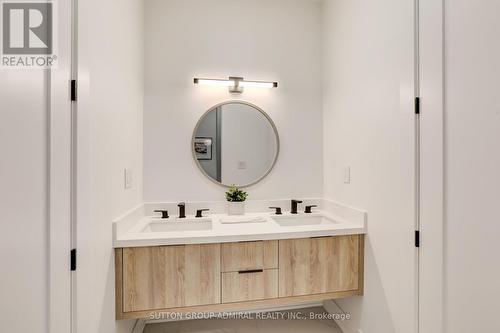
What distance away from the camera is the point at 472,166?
3.39 ft

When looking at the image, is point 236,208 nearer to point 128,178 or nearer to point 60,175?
point 128,178

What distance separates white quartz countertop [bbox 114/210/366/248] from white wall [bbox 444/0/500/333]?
2.26 feet

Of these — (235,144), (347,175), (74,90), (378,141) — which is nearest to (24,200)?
(74,90)

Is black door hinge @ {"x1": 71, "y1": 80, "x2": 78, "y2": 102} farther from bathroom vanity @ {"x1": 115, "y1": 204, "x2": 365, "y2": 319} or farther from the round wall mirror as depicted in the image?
the round wall mirror

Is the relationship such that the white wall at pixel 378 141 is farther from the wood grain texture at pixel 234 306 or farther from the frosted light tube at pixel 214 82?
the frosted light tube at pixel 214 82

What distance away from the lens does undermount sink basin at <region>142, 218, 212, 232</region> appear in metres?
1.97

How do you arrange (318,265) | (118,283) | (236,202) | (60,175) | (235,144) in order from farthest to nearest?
1. (235,144)
2. (236,202)
3. (318,265)
4. (118,283)
5. (60,175)

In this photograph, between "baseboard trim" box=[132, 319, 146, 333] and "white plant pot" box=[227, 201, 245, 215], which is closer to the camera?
"baseboard trim" box=[132, 319, 146, 333]

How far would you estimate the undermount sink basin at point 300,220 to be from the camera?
214 cm

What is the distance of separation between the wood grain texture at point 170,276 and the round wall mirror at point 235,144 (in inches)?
31.6

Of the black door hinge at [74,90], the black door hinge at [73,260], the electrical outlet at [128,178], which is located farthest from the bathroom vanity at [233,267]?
the black door hinge at [74,90]

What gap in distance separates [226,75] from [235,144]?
61cm

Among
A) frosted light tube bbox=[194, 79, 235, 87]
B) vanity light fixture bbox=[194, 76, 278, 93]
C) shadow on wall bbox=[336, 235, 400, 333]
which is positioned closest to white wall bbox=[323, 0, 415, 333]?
shadow on wall bbox=[336, 235, 400, 333]

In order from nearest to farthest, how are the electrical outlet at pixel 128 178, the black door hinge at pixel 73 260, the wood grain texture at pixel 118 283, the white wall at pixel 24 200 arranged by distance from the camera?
the white wall at pixel 24 200, the black door hinge at pixel 73 260, the wood grain texture at pixel 118 283, the electrical outlet at pixel 128 178
